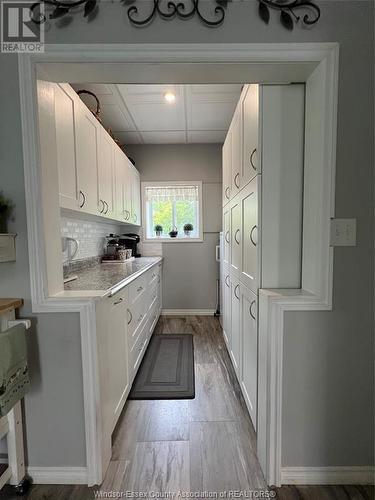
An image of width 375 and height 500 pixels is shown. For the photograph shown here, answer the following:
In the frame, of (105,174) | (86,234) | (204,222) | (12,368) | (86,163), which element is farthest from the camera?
(204,222)

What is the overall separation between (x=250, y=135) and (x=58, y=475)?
206 centimetres

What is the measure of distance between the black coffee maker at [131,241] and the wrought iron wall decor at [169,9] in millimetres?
2526

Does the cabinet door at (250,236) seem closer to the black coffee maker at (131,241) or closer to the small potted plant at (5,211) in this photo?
the small potted plant at (5,211)

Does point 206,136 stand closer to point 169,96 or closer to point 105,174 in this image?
point 169,96

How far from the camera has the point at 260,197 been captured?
1.31m

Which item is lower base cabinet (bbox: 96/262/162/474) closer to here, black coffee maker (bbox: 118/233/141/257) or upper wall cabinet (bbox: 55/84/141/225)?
upper wall cabinet (bbox: 55/84/141/225)

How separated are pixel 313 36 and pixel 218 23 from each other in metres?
0.41

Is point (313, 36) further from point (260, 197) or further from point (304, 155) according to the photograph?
point (260, 197)

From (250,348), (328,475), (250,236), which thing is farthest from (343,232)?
(328,475)

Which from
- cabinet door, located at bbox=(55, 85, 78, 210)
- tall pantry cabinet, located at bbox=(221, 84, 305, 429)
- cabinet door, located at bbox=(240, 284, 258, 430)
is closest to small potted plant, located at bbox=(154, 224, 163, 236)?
cabinet door, located at bbox=(55, 85, 78, 210)

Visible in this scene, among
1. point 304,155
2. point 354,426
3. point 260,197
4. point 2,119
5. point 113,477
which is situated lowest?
point 113,477

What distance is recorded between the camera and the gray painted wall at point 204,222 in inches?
148

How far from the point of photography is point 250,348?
5.15 ft

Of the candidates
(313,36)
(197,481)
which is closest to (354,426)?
(197,481)
